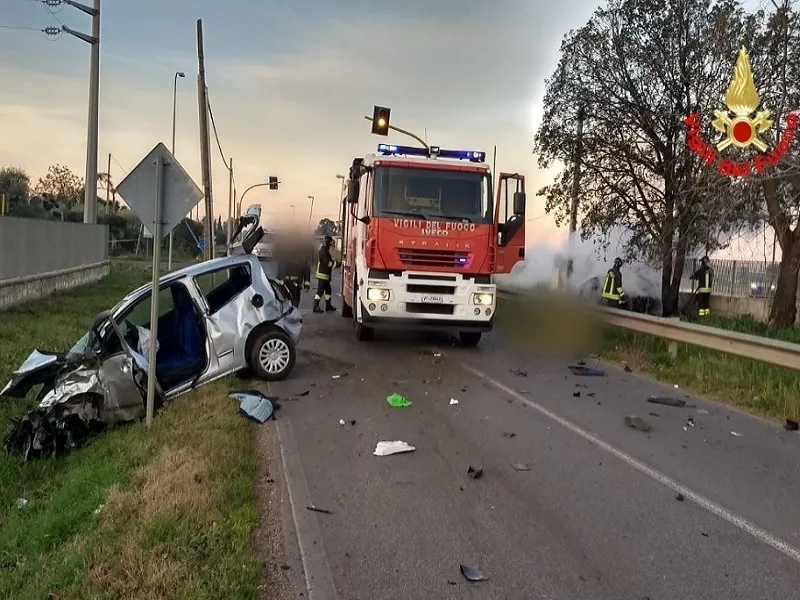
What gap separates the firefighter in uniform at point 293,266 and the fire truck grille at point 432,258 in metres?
5.00

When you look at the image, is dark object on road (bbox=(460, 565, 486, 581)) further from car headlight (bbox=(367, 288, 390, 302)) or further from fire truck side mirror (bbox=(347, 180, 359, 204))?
fire truck side mirror (bbox=(347, 180, 359, 204))

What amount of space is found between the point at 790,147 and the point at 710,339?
4.19 meters

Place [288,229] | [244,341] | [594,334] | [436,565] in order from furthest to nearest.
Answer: [288,229], [594,334], [244,341], [436,565]

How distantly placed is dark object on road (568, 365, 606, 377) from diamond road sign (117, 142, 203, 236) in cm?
627

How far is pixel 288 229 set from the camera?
16.4 m

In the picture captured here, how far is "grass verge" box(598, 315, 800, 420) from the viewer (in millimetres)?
8797

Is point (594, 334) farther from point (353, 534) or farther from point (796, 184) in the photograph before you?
point (353, 534)

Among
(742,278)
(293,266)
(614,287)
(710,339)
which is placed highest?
(742,278)

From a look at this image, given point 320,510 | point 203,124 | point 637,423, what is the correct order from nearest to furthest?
point 320,510
point 637,423
point 203,124

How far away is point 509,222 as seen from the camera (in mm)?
12453

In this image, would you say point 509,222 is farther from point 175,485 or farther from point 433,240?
point 175,485

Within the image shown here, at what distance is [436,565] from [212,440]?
288 centimetres

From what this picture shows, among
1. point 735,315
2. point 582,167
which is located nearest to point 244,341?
point 582,167

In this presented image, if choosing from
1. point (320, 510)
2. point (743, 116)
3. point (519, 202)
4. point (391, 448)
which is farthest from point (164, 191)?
point (743, 116)
